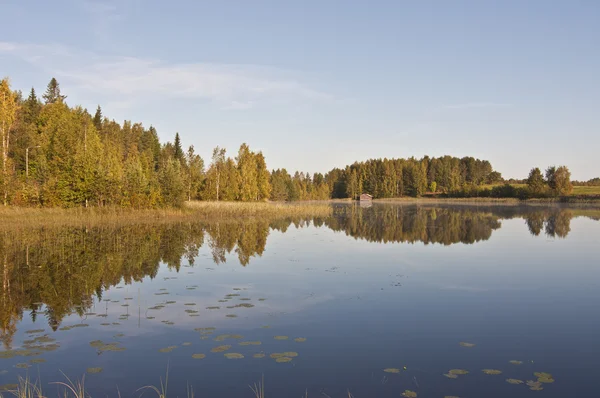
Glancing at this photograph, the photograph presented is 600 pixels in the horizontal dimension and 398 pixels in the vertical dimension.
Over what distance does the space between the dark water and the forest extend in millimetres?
22335

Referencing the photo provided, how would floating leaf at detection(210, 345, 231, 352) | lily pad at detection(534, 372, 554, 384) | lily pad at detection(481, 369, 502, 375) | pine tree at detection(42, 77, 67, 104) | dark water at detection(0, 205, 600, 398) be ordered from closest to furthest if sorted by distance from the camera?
1. lily pad at detection(534, 372, 554, 384)
2. dark water at detection(0, 205, 600, 398)
3. lily pad at detection(481, 369, 502, 375)
4. floating leaf at detection(210, 345, 231, 352)
5. pine tree at detection(42, 77, 67, 104)

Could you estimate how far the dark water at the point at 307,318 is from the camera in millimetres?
8594

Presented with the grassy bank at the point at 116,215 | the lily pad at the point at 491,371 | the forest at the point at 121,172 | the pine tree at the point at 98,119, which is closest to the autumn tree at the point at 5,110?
the forest at the point at 121,172

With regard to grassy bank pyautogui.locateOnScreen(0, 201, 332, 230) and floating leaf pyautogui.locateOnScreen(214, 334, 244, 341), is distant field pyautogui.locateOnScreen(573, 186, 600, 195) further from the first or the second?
floating leaf pyautogui.locateOnScreen(214, 334, 244, 341)

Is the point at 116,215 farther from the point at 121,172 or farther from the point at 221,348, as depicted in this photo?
the point at 221,348

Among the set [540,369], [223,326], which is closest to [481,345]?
[540,369]

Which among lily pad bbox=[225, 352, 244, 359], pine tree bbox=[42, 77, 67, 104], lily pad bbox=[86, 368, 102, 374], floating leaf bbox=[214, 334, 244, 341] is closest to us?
lily pad bbox=[86, 368, 102, 374]

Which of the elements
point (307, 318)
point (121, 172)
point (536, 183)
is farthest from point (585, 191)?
point (307, 318)

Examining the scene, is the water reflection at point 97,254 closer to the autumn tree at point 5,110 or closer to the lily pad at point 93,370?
the lily pad at point 93,370

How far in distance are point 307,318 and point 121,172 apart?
45.1 metres

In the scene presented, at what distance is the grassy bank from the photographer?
125 feet

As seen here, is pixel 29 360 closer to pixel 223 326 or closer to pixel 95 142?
pixel 223 326

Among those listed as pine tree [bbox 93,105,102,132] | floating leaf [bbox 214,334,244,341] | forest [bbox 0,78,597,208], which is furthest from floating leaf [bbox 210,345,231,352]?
A: pine tree [bbox 93,105,102,132]

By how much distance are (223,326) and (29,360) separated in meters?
4.28
